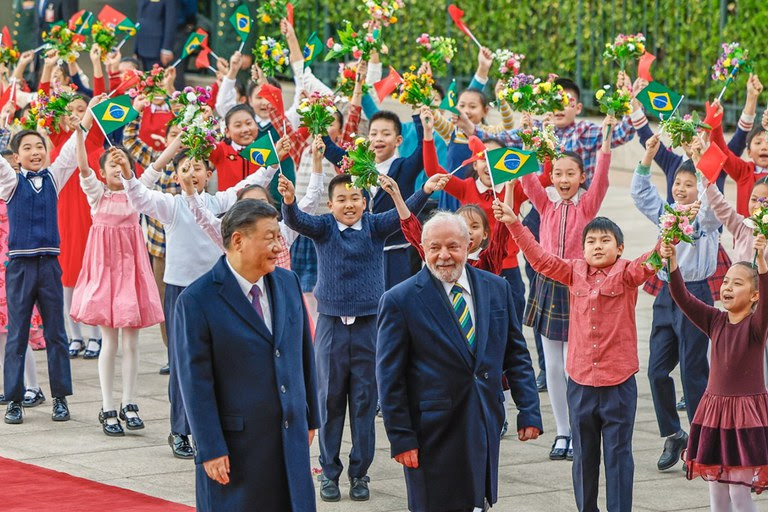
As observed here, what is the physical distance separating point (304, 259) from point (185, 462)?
1.93 meters

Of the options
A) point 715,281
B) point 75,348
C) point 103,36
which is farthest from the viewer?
point 103,36

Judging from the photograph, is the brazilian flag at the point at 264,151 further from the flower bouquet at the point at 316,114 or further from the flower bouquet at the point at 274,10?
the flower bouquet at the point at 274,10

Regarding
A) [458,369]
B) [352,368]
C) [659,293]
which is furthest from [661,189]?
[458,369]

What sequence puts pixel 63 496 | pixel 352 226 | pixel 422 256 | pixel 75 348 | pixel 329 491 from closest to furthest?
pixel 422 256, pixel 63 496, pixel 329 491, pixel 352 226, pixel 75 348

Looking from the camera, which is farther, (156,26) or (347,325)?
(156,26)

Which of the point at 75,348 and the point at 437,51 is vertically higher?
the point at 437,51

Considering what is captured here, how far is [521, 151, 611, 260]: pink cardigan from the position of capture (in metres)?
9.23

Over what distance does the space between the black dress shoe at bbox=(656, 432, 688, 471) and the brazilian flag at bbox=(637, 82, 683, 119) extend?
1951mm

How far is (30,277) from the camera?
397 inches

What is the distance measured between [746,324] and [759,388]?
0.34m

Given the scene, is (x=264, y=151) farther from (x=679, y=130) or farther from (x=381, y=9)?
(x=679, y=130)

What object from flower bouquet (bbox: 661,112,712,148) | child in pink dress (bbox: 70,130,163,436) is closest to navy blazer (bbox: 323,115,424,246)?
child in pink dress (bbox: 70,130,163,436)

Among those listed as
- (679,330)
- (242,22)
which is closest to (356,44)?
(242,22)

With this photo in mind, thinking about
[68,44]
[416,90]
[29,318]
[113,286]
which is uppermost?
[68,44]
